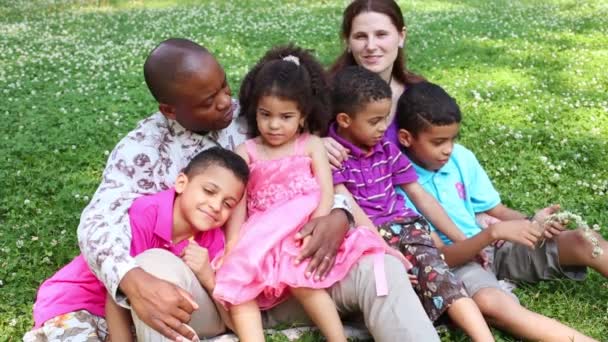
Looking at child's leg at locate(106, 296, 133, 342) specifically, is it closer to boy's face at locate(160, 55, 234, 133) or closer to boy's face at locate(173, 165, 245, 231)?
boy's face at locate(173, 165, 245, 231)

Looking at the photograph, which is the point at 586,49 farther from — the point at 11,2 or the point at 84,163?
the point at 11,2

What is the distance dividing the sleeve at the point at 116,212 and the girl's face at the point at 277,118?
1.80ft

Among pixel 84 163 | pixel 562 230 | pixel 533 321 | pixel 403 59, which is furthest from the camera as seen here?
pixel 84 163

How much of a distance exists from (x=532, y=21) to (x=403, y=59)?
9259 millimetres

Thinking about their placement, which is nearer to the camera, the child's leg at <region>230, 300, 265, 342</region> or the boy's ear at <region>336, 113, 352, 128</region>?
the child's leg at <region>230, 300, 265, 342</region>

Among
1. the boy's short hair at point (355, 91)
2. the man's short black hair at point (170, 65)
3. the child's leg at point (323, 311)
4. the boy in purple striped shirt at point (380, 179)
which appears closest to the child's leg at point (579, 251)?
the boy in purple striped shirt at point (380, 179)

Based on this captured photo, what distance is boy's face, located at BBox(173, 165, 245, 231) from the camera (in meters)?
3.07

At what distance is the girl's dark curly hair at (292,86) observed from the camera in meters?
3.35

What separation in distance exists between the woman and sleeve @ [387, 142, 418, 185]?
0.33 meters

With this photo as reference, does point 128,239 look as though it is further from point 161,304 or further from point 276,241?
point 276,241

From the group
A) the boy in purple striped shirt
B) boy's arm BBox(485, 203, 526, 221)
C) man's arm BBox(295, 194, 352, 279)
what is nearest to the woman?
the boy in purple striped shirt

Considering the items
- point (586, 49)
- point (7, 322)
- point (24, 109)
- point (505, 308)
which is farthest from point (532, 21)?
point (7, 322)

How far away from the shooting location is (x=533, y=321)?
3.21m

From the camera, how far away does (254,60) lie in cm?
956
